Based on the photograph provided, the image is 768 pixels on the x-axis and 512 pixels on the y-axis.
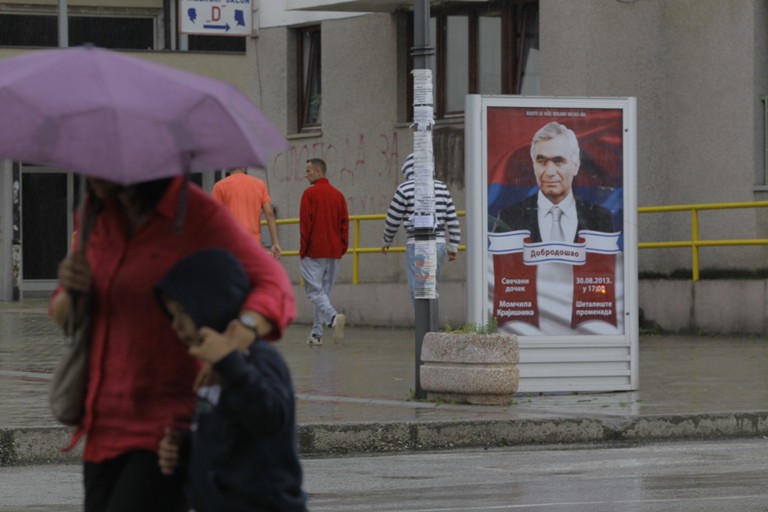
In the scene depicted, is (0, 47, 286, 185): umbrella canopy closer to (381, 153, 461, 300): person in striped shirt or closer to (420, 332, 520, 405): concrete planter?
(420, 332, 520, 405): concrete planter

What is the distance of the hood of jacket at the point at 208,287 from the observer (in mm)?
4234

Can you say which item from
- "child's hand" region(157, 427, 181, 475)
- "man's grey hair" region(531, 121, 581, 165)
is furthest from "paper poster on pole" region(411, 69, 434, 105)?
"child's hand" region(157, 427, 181, 475)

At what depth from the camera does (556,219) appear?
1288 cm

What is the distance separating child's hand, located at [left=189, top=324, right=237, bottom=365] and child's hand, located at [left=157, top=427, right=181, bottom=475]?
27cm

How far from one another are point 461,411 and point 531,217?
69.2 inches

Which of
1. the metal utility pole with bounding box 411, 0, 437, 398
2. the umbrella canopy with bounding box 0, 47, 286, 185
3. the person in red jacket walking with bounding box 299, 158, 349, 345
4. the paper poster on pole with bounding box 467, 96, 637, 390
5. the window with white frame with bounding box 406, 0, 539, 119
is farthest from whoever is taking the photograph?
the window with white frame with bounding box 406, 0, 539, 119

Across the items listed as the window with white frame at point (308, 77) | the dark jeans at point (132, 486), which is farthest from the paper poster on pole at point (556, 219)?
the window with white frame at point (308, 77)

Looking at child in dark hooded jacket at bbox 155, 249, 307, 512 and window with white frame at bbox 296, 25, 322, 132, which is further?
window with white frame at bbox 296, 25, 322, 132

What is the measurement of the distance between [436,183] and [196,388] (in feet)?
38.2

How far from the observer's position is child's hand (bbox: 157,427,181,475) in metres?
4.29

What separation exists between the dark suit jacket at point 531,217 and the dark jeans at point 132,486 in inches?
334

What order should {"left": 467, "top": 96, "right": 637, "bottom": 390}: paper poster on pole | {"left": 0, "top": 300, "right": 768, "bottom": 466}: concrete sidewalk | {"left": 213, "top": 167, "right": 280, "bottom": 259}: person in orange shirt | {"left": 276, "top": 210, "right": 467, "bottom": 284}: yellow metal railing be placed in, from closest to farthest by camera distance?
{"left": 0, "top": 300, "right": 768, "bottom": 466}: concrete sidewalk < {"left": 467, "top": 96, "right": 637, "bottom": 390}: paper poster on pole < {"left": 213, "top": 167, "right": 280, "bottom": 259}: person in orange shirt < {"left": 276, "top": 210, "right": 467, "bottom": 284}: yellow metal railing

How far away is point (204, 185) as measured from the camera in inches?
1221

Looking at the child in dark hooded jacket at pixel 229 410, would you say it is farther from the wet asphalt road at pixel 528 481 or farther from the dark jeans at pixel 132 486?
the wet asphalt road at pixel 528 481
